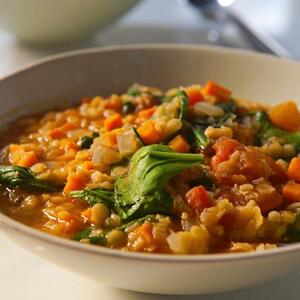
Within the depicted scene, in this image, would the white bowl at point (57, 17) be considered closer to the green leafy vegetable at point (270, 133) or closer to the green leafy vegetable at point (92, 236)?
the green leafy vegetable at point (270, 133)

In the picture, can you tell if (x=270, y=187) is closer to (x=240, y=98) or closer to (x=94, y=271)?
(x=94, y=271)

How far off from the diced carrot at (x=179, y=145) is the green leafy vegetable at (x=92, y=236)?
42 centimetres

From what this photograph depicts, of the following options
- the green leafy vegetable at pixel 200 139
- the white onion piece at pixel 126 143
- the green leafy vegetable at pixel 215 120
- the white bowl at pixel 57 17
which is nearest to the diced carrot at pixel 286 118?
the green leafy vegetable at pixel 215 120

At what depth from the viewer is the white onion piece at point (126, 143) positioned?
2400 millimetres

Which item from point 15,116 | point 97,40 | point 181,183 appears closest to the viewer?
point 181,183

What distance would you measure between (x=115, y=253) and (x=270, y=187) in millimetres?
677

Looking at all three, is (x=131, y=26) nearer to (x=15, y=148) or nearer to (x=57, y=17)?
(x=57, y=17)

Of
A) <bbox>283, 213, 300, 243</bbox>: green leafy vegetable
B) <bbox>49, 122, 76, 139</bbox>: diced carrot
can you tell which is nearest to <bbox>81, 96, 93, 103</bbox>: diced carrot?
<bbox>49, 122, 76, 139</bbox>: diced carrot

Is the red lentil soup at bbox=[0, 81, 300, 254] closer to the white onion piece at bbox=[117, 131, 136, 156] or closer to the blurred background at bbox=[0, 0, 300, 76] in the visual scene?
the white onion piece at bbox=[117, 131, 136, 156]

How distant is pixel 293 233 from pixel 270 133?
0.58m

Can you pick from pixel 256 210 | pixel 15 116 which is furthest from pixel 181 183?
pixel 15 116

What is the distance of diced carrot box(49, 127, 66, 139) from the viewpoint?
2.71 metres

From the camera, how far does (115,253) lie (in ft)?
5.74

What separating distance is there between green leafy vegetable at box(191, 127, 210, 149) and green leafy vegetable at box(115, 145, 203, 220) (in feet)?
0.65
